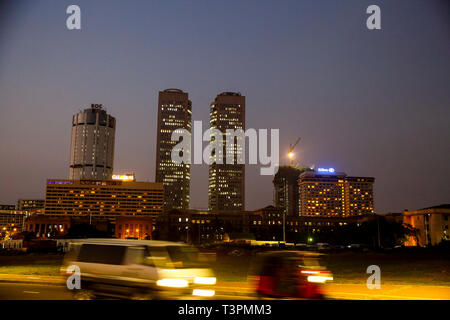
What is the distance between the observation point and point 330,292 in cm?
1692

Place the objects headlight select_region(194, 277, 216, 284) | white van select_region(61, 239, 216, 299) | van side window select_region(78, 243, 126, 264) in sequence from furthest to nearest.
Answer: van side window select_region(78, 243, 126, 264), headlight select_region(194, 277, 216, 284), white van select_region(61, 239, 216, 299)

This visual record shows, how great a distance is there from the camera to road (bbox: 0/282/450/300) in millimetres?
15562

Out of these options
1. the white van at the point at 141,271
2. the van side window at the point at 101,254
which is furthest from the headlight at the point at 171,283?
the van side window at the point at 101,254

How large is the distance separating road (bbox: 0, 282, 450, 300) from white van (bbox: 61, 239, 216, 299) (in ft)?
5.39

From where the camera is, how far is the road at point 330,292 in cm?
1556

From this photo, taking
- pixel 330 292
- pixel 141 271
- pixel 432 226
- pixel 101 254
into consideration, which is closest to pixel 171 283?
pixel 141 271

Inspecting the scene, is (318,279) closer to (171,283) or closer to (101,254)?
(171,283)

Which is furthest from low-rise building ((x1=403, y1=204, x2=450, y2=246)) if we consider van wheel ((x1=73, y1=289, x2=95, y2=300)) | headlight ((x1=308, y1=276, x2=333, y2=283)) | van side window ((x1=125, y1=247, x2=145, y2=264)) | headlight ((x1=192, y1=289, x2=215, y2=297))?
van side window ((x1=125, y1=247, x2=145, y2=264))

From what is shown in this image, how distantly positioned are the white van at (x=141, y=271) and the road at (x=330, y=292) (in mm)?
1643

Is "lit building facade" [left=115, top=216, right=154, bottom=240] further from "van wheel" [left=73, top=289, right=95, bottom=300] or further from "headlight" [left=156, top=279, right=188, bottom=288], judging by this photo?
"headlight" [left=156, top=279, right=188, bottom=288]

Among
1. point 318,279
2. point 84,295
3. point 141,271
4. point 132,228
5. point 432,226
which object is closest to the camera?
point 141,271

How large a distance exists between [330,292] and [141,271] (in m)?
8.21

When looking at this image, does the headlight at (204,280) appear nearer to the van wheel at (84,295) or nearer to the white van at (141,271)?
the white van at (141,271)

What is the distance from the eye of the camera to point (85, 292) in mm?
14172
